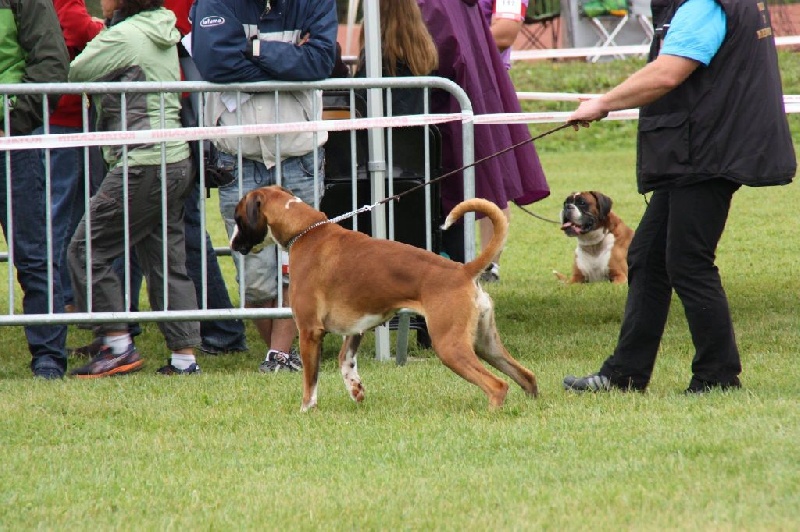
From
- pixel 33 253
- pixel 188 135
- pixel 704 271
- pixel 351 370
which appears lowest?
pixel 351 370

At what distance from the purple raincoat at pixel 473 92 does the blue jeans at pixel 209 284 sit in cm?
145

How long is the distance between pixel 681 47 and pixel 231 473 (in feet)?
7.93

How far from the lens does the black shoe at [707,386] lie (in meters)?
5.28

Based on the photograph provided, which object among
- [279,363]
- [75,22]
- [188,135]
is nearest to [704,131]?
[188,135]

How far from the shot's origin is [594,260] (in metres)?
10.0

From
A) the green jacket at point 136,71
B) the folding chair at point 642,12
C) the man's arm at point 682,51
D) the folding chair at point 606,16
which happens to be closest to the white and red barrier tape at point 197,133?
the green jacket at point 136,71

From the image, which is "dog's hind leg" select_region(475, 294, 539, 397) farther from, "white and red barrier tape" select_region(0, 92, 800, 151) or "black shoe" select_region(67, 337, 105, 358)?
"black shoe" select_region(67, 337, 105, 358)

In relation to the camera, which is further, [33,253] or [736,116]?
[33,253]

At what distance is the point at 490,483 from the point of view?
400cm

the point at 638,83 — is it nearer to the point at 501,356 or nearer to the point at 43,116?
the point at 501,356

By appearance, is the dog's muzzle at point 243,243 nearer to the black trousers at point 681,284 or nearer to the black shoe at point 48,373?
the black shoe at point 48,373

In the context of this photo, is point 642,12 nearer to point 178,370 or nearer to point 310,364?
point 178,370

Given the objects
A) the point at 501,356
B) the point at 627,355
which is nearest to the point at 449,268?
the point at 501,356

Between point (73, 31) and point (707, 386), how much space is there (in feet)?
15.6
